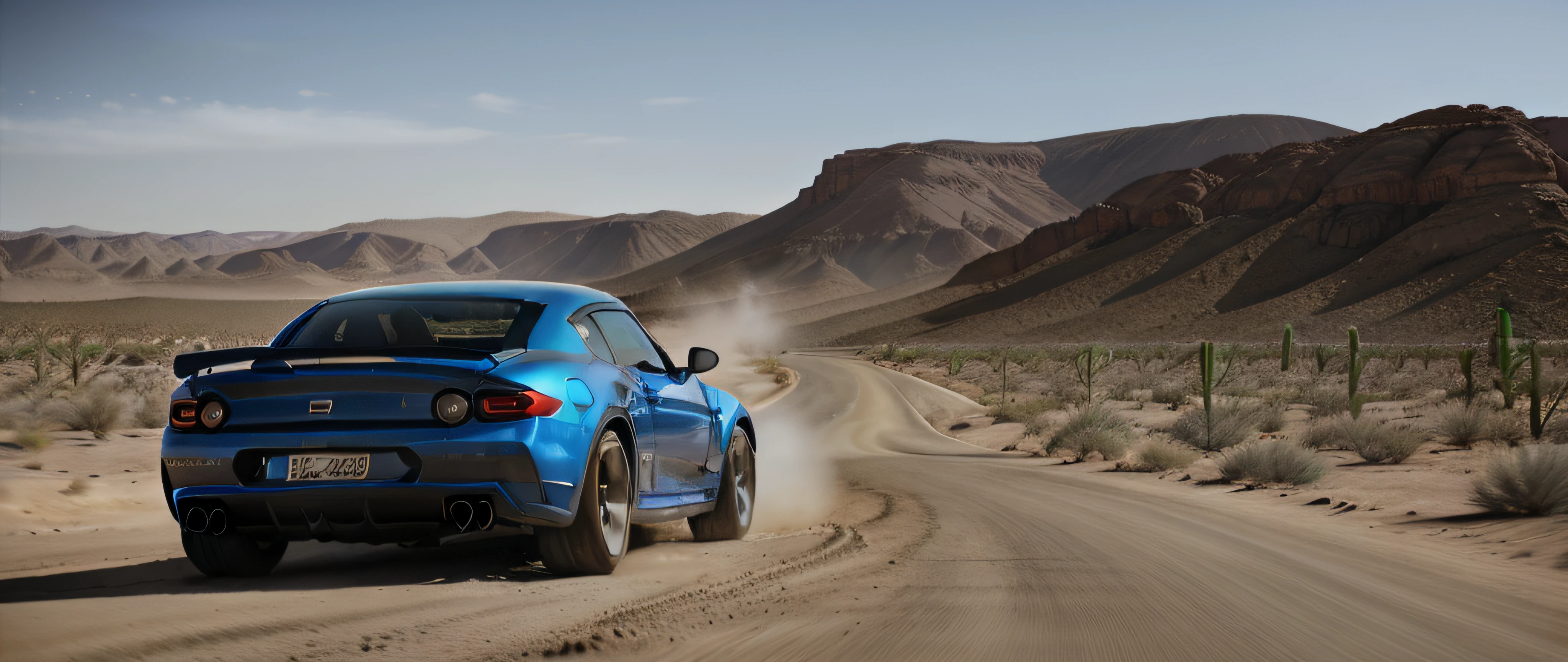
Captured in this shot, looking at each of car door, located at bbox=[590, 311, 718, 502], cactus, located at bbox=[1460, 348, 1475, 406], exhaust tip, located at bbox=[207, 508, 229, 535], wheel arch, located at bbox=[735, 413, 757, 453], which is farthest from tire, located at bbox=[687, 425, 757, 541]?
cactus, located at bbox=[1460, 348, 1475, 406]

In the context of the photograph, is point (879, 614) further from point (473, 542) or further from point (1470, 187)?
point (1470, 187)

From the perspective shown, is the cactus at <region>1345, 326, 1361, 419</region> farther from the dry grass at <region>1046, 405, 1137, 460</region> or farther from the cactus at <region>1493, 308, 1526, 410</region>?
the dry grass at <region>1046, 405, 1137, 460</region>

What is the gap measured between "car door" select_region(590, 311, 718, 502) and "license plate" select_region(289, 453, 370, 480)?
185 cm

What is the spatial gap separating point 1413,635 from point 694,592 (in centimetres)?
346

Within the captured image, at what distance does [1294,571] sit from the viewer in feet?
23.8

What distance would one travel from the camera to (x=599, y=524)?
5.94 metres

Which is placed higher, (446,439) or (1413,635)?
(446,439)

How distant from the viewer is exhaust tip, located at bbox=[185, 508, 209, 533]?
5.44 meters

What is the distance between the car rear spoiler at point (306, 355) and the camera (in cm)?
557

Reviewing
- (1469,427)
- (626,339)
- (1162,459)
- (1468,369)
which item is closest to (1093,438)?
(1162,459)

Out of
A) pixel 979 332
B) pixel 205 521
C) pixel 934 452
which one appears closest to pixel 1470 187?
pixel 979 332

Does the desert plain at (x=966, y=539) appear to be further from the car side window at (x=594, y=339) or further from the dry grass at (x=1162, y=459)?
the car side window at (x=594, y=339)

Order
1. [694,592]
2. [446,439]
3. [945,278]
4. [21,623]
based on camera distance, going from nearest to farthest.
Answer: [21,623], [446,439], [694,592], [945,278]

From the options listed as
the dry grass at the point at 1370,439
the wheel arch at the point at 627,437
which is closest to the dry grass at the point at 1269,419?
the dry grass at the point at 1370,439
